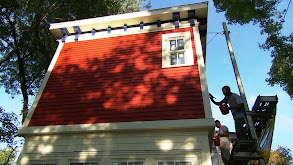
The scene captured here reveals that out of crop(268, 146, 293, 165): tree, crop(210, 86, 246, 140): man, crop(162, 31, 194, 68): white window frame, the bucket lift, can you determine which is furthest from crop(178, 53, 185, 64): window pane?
crop(268, 146, 293, 165): tree

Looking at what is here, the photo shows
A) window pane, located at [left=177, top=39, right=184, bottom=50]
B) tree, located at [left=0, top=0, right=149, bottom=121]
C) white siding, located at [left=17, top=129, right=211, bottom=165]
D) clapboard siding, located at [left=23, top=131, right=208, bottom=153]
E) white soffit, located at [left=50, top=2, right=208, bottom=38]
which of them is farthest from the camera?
tree, located at [left=0, top=0, right=149, bottom=121]

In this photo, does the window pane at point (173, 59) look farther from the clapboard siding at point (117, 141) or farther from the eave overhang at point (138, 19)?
the clapboard siding at point (117, 141)

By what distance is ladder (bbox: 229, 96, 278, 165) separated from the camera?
5.16 m

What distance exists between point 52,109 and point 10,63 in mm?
11726

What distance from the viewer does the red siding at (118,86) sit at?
639cm

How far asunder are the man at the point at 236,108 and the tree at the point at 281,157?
29.1 m

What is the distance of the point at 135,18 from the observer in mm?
8938

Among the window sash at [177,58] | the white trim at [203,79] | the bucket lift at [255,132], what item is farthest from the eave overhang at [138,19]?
the bucket lift at [255,132]

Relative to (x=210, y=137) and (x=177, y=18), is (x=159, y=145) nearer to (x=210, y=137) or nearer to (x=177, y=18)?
(x=210, y=137)

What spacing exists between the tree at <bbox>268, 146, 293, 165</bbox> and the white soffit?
2902 cm

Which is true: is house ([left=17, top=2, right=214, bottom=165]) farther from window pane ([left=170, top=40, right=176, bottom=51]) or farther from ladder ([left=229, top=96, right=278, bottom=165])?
ladder ([left=229, top=96, right=278, bottom=165])

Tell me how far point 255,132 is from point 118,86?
4.09 meters

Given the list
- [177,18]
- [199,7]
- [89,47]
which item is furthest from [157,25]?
[89,47]

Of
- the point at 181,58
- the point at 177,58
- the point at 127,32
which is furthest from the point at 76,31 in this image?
the point at 181,58
